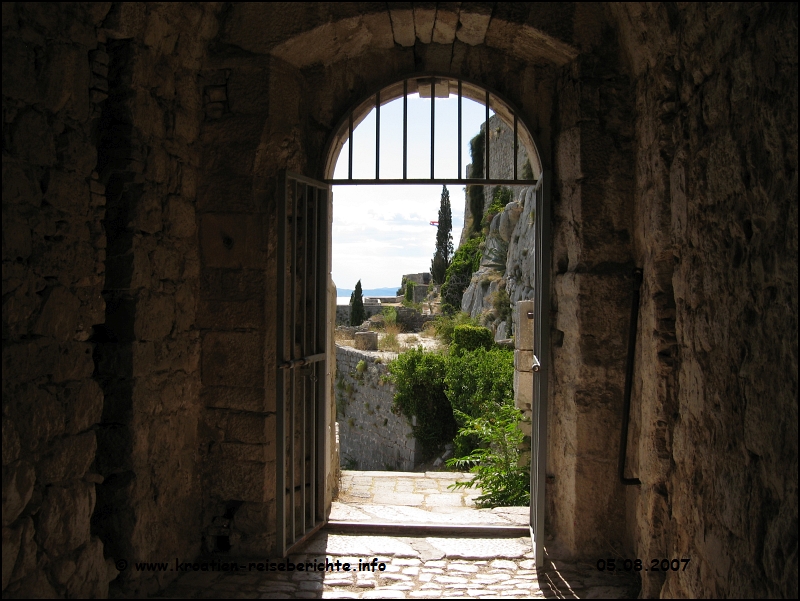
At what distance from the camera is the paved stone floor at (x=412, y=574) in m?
3.54

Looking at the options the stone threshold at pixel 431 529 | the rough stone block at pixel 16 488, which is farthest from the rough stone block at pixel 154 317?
the stone threshold at pixel 431 529

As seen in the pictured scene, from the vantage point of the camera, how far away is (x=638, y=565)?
3633mm

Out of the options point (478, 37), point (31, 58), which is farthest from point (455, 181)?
point (31, 58)

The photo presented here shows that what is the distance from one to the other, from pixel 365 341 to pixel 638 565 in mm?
12127

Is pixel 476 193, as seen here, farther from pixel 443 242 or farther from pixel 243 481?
pixel 243 481

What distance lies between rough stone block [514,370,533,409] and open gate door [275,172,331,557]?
2173 millimetres

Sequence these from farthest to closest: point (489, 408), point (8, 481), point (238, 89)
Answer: point (489, 408), point (238, 89), point (8, 481)

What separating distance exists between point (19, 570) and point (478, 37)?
3.70 metres

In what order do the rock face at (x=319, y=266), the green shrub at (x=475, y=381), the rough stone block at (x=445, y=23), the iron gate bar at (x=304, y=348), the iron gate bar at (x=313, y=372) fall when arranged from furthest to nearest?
the green shrub at (x=475, y=381) < the iron gate bar at (x=313, y=372) < the iron gate bar at (x=304, y=348) < the rough stone block at (x=445, y=23) < the rock face at (x=319, y=266)

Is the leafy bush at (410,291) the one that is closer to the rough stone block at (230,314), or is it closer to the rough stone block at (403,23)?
the rough stone block at (403,23)

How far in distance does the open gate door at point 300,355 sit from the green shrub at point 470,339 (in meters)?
9.57

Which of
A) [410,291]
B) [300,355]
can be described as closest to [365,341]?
[300,355]

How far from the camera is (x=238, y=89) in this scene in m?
3.97

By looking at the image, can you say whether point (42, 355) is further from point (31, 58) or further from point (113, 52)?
point (113, 52)
